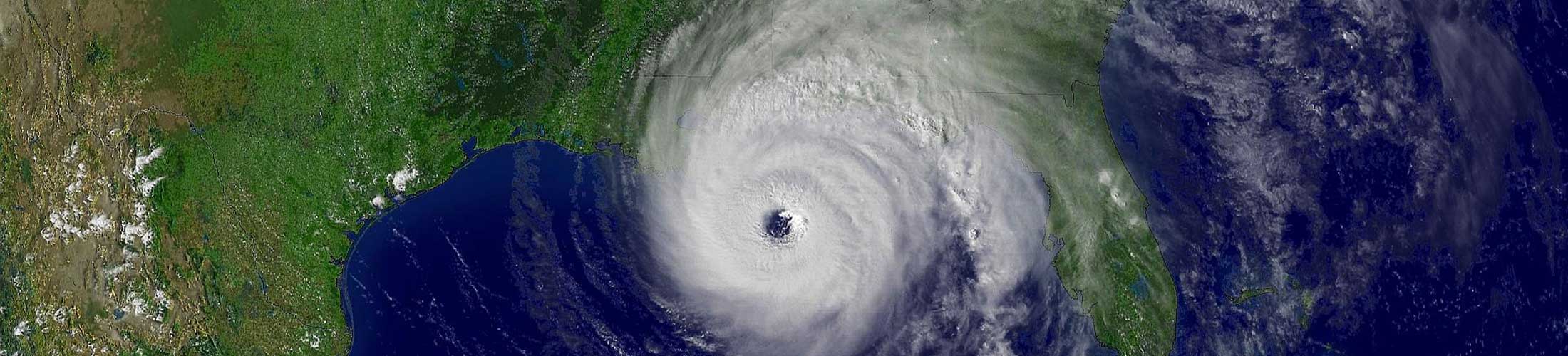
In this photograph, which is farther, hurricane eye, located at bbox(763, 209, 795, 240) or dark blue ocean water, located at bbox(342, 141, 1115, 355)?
dark blue ocean water, located at bbox(342, 141, 1115, 355)

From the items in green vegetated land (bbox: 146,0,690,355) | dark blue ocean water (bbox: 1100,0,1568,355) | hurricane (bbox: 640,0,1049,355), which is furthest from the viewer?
green vegetated land (bbox: 146,0,690,355)

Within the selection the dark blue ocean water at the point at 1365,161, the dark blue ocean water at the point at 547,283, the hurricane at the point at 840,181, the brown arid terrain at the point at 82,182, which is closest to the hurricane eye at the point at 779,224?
the hurricane at the point at 840,181

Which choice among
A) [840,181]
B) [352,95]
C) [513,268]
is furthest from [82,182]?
[840,181]

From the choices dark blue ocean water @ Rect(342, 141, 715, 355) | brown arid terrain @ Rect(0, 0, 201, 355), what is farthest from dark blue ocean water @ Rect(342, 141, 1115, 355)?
brown arid terrain @ Rect(0, 0, 201, 355)

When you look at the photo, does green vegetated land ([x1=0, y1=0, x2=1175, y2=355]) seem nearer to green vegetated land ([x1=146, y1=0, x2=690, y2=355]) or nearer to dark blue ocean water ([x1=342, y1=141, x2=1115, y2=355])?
green vegetated land ([x1=146, y1=0, x2=690, y2=355])

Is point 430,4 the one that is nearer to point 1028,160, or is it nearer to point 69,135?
point 69,135

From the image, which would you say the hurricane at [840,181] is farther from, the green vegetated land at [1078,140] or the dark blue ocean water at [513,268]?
the dark blue ocean water at [513,268]
